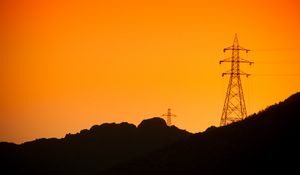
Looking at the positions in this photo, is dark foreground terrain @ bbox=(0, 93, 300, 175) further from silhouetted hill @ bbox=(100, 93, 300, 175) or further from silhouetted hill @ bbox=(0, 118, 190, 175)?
silhouetted hill @ bbox=(0, 118, 190, 175)

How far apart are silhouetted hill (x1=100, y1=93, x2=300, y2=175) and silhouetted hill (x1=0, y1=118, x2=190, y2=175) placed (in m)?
75.1

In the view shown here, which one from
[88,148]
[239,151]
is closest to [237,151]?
[239,151]

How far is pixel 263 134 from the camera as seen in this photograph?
5834cm

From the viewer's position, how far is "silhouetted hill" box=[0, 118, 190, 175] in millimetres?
147875

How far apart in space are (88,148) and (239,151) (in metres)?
105

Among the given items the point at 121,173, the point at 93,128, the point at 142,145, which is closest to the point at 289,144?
the point at 121,173

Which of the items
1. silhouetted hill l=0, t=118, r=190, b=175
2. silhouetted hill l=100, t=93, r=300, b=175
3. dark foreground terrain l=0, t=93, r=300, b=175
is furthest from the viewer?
silhouetted hill l=0, t=118, r=190, b=175

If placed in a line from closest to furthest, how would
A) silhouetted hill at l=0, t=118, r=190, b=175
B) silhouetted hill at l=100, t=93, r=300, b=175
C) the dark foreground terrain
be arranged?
silhouetted hill at l=100, t=93, r=300, b=175 < the dark foreground terrain < silhouetted hill at l=0, t=118, r=190, b=175

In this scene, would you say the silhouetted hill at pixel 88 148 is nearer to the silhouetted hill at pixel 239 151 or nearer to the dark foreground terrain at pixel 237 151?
the dark foreground terrain at pixel 237 151

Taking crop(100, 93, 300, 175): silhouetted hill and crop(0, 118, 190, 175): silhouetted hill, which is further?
crop(0, 118, 190, 175): silhouetted hill

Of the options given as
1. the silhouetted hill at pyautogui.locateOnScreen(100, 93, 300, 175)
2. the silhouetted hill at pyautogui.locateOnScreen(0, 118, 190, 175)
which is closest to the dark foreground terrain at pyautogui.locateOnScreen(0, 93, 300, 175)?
the silhouetted hill at pyautogui.locateOnScreen(100, 93, 300, 175)

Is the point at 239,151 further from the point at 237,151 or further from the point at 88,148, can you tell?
the point at 88,148

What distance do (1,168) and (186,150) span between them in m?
89.0

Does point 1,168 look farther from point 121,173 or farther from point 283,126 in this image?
point 283,126
